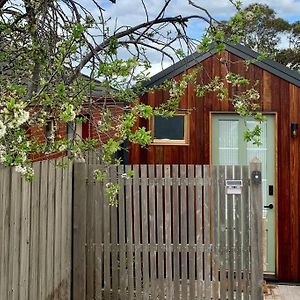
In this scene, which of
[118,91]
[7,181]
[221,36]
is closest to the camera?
[7,181]

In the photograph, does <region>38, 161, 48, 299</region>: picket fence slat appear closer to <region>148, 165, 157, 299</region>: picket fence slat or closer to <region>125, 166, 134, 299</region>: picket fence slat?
<region>125, 166, 134, 299</region>: picket fence slat

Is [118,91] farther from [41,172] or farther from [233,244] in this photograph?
[233,244]

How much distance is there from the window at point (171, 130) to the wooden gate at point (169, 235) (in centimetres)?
164

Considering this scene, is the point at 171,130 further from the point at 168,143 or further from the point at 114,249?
the point at 114,249

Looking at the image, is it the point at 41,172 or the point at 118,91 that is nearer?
the point at 41,172

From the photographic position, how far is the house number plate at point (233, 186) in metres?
5.08

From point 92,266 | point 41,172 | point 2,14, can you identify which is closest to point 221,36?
point 41,172

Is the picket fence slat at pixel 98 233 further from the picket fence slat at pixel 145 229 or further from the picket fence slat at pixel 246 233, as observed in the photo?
the picket fence slat at pixel 246 233

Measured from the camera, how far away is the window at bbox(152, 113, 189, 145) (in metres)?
6.86

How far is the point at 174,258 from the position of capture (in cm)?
518

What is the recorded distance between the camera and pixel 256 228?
5043 millimetres

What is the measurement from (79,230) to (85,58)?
6.25ft

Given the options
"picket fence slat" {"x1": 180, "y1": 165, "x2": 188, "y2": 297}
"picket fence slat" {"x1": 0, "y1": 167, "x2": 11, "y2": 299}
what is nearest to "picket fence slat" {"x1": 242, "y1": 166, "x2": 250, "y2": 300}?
"picket fence slat" {"x1": 180, "y1": 165, "x2": 188, "y2": 297}

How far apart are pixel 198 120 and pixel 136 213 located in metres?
2.08
